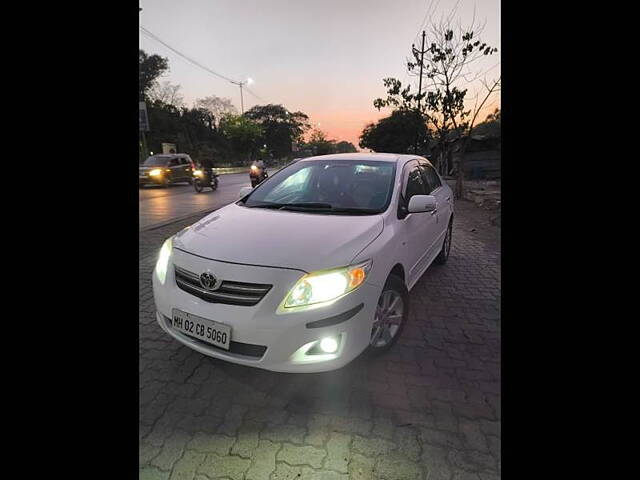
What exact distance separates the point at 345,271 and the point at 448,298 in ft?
6.90

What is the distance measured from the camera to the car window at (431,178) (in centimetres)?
398

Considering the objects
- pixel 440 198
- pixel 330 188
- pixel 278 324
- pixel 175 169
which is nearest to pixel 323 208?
pixel 330 188

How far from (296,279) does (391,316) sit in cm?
100

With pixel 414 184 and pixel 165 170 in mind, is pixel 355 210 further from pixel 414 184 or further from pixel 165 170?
pixel 165 170

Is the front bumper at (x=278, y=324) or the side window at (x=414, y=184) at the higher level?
the side window at (x=414, y=184)

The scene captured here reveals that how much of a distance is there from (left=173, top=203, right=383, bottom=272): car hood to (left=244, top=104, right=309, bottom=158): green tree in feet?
244

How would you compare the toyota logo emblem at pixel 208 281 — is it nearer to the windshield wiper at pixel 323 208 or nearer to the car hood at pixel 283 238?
the car hood at pixel 283 238

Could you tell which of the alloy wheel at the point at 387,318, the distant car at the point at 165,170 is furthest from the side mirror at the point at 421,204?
the distant car at the point at 165,170

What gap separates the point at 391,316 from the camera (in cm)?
254

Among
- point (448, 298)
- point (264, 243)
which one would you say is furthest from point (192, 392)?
point (448, 298)

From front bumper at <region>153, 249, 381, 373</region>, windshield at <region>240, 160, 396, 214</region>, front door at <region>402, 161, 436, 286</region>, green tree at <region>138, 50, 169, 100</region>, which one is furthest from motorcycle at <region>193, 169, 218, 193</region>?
green tree at <region>138, 50, 169, 100</region>
